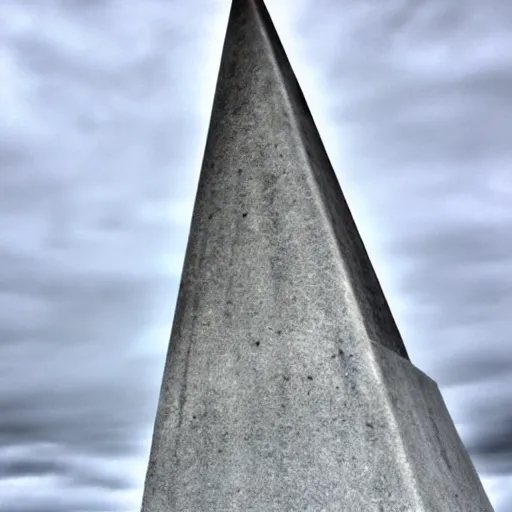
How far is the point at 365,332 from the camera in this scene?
389 cm

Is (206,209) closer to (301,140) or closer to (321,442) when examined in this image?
(301,140)

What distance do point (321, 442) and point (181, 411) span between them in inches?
35.4

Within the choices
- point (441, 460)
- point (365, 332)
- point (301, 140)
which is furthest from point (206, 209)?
point (441, 460)

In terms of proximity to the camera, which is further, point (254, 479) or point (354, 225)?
point (354, 225)

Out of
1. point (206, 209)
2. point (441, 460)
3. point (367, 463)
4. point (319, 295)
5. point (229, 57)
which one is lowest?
point (367, 463)

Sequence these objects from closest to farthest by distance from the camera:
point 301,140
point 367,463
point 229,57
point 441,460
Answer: point 367,463 < point 441,460 < point 301,140 < point 229,57

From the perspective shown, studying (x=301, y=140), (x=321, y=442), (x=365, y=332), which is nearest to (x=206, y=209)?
(x=301, y=140)

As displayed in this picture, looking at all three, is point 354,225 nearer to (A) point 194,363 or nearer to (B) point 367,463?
(A) point 194,363

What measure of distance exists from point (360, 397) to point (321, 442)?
11.8 inches

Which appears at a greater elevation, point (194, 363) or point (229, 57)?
point (229, 57)

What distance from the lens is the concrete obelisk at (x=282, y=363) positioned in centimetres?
369

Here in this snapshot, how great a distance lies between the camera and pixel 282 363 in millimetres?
4008

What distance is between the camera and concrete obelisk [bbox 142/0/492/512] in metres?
3.69

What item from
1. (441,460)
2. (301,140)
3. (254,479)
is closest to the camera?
(254,479)
